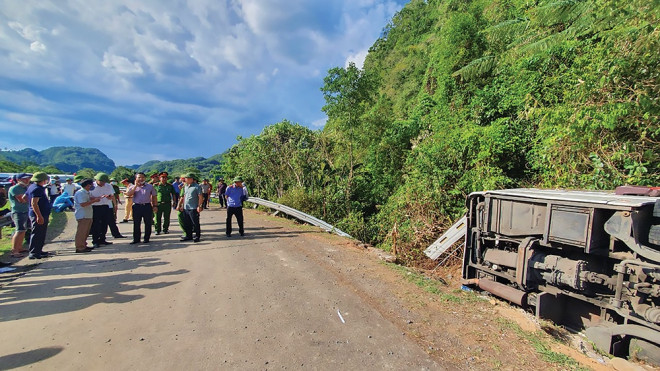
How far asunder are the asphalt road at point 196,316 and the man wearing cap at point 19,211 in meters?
0.74

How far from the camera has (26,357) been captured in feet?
9.81

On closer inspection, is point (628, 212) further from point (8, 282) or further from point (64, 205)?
point (64, 205)

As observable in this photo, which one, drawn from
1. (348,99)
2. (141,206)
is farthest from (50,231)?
(348,99)

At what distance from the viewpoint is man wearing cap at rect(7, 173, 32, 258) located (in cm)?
638

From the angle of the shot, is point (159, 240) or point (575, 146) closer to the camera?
point (575, 146)

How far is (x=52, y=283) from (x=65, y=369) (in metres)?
2.94

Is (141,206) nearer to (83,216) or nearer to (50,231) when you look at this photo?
(83,216)

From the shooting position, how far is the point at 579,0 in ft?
27.8

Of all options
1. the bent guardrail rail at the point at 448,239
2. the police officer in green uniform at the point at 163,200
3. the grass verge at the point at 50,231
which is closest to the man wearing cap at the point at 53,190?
the grass verge at the point at 50,231

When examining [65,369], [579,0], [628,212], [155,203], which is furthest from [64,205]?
[579,0]

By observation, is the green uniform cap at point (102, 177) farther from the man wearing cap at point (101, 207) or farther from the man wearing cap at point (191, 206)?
the man wearing cap at point (191, 206)

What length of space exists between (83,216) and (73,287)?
9.44 feet

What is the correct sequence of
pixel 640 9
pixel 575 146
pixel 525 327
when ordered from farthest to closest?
pixel 575 146, pixel 640 9, pixel 525 327

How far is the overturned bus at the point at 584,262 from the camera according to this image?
3379mm
